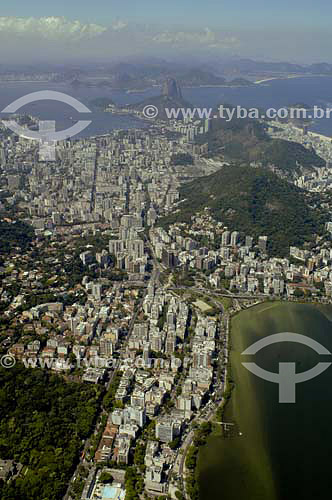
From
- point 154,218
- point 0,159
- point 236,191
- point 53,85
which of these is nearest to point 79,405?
point 154,218

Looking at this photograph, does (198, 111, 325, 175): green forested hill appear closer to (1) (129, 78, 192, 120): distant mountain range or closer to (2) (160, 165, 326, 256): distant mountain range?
(2) (160, 165, 326, 256): distant mountain range

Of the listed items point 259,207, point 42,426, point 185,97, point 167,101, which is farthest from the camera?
point 185,97

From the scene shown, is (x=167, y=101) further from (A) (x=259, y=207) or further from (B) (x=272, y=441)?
(B) (x=272, y=441)

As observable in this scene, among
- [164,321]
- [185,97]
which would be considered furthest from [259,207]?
[185,97]

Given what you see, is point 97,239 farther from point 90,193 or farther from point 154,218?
point 90,193

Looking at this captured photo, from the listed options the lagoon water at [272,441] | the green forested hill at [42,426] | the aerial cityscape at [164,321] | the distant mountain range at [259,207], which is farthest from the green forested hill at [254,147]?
the green forested hill at [42,426]

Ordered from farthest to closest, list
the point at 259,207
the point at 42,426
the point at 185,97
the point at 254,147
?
the point at 185,97
the point at 254,147
the point at 259,207
the point at 42,426

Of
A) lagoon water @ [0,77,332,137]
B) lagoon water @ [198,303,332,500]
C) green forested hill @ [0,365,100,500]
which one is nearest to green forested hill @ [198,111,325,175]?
lagoon water @ [0,77,332,137]
